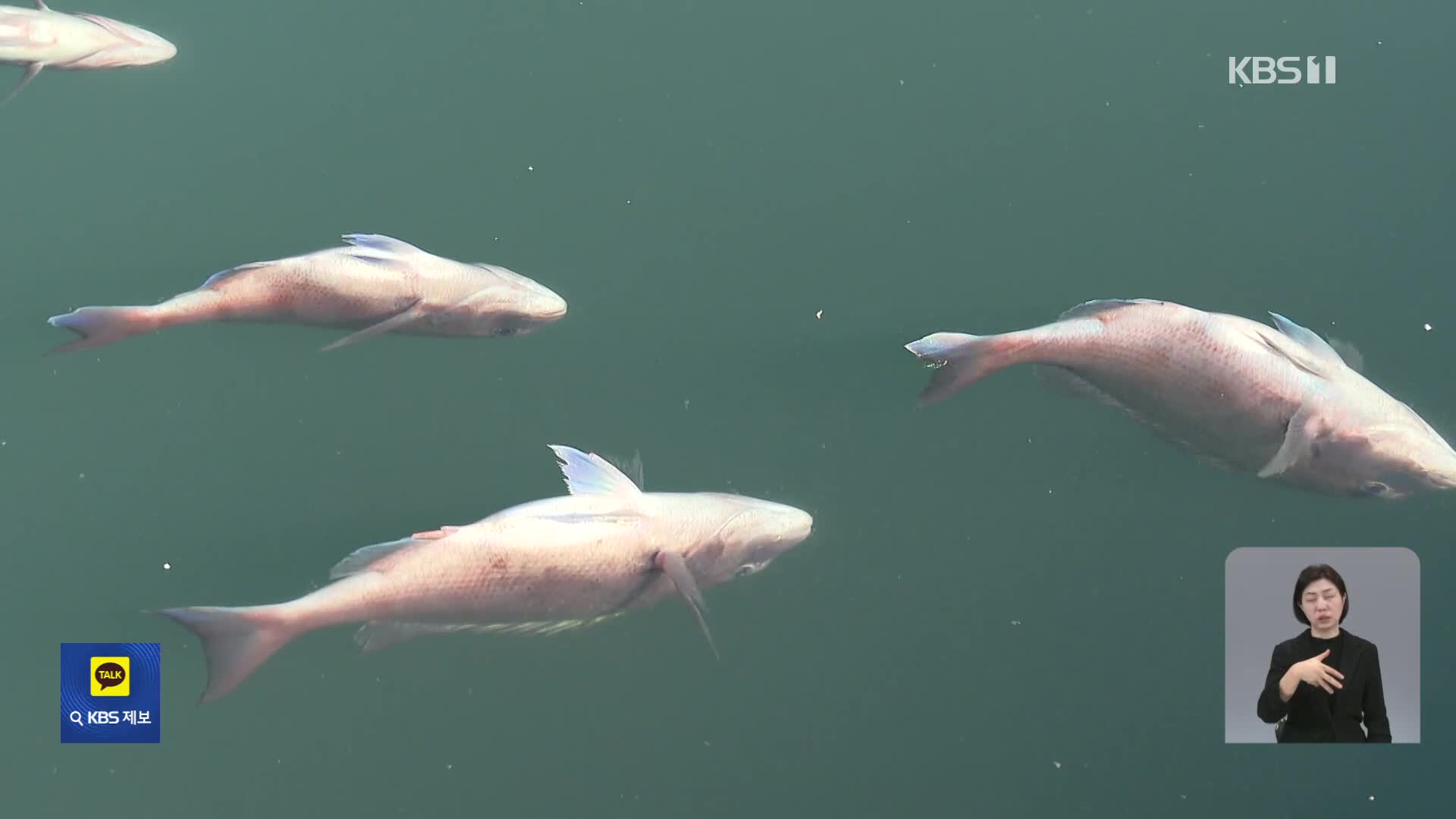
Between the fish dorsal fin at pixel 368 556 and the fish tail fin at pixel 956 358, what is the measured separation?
1.30 m

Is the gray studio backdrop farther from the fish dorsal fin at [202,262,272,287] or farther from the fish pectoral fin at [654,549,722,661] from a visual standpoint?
the fish dorsal fin at [202,262,272,287]

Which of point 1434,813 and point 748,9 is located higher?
point 748,9

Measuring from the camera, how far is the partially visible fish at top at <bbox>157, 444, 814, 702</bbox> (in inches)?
102

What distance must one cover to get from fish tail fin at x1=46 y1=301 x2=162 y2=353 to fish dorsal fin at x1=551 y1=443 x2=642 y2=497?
1093 millimetres

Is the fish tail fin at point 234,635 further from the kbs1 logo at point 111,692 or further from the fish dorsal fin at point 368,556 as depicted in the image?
the kbs1 logo at point 111,692

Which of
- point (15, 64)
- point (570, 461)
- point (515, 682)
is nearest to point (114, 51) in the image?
point (15, 64)

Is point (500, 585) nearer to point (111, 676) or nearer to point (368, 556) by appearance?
point (368, 556)

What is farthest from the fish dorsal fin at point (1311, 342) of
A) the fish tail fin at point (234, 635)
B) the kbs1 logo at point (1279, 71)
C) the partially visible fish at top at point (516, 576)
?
the fish tail fin at point (234, 635)

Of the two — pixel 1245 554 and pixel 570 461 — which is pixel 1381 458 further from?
pixel 570 461

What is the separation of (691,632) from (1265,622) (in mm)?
1575

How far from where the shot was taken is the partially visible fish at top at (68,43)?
294 centimetres

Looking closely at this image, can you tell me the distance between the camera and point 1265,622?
3061mm

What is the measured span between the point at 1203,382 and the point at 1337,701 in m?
1.13

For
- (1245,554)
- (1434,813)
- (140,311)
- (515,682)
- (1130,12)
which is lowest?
(1434,813)
